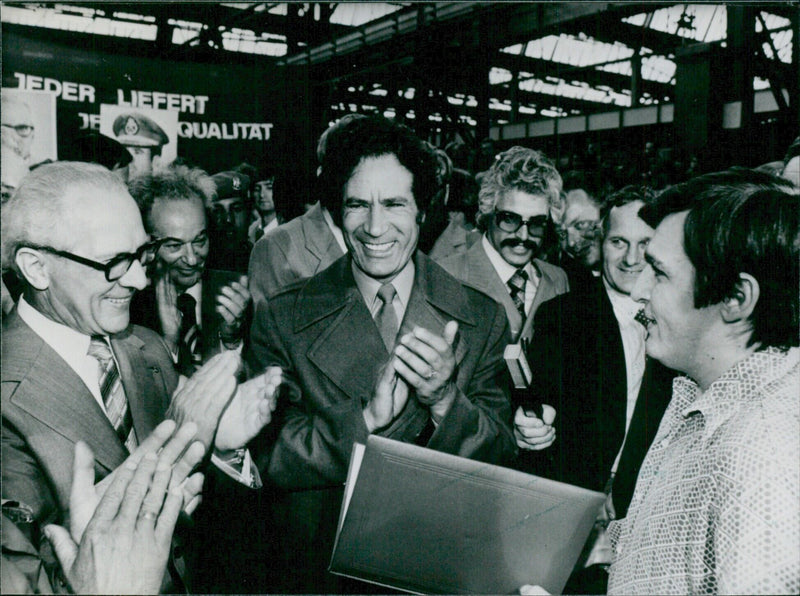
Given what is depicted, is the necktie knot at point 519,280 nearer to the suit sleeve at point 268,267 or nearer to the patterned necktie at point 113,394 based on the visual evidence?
the suit sleeve at point 268,267

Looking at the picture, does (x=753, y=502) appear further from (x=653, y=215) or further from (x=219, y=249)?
(x=219, y=249)

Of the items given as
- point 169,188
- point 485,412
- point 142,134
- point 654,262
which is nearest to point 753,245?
point 654,262

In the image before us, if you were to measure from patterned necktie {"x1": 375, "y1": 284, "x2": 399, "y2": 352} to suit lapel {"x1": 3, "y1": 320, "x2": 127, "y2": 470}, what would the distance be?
78 centimetres

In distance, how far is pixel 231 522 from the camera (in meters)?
1.81

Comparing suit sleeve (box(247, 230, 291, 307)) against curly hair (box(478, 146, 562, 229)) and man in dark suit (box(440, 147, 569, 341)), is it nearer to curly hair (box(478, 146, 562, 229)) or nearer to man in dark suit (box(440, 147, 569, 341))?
man in dark suit (box(440, 147, 569, 341))

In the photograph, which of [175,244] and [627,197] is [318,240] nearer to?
[175,244]

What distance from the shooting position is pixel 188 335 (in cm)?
198

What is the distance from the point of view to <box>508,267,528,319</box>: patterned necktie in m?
2.66

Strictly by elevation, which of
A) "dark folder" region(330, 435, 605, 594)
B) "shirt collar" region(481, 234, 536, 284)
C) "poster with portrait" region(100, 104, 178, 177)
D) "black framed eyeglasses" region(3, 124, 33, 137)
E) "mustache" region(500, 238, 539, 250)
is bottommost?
"dark folder" region(330, 435, 605, 594)

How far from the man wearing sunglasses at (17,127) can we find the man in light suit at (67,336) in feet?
0.43

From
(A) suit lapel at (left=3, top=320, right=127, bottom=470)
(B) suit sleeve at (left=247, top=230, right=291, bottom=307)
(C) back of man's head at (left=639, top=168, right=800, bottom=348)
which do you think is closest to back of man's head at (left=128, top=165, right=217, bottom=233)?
(B) suit sleeve at (left=247, top=230, right=291, bottom=307)

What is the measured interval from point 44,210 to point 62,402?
17.1 inches

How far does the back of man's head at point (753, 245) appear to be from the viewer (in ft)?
4.17

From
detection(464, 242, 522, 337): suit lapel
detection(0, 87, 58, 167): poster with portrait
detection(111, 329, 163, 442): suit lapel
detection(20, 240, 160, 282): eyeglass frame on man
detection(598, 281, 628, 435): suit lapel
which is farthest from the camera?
detection(464, 242, 522, 337): suit lapel
